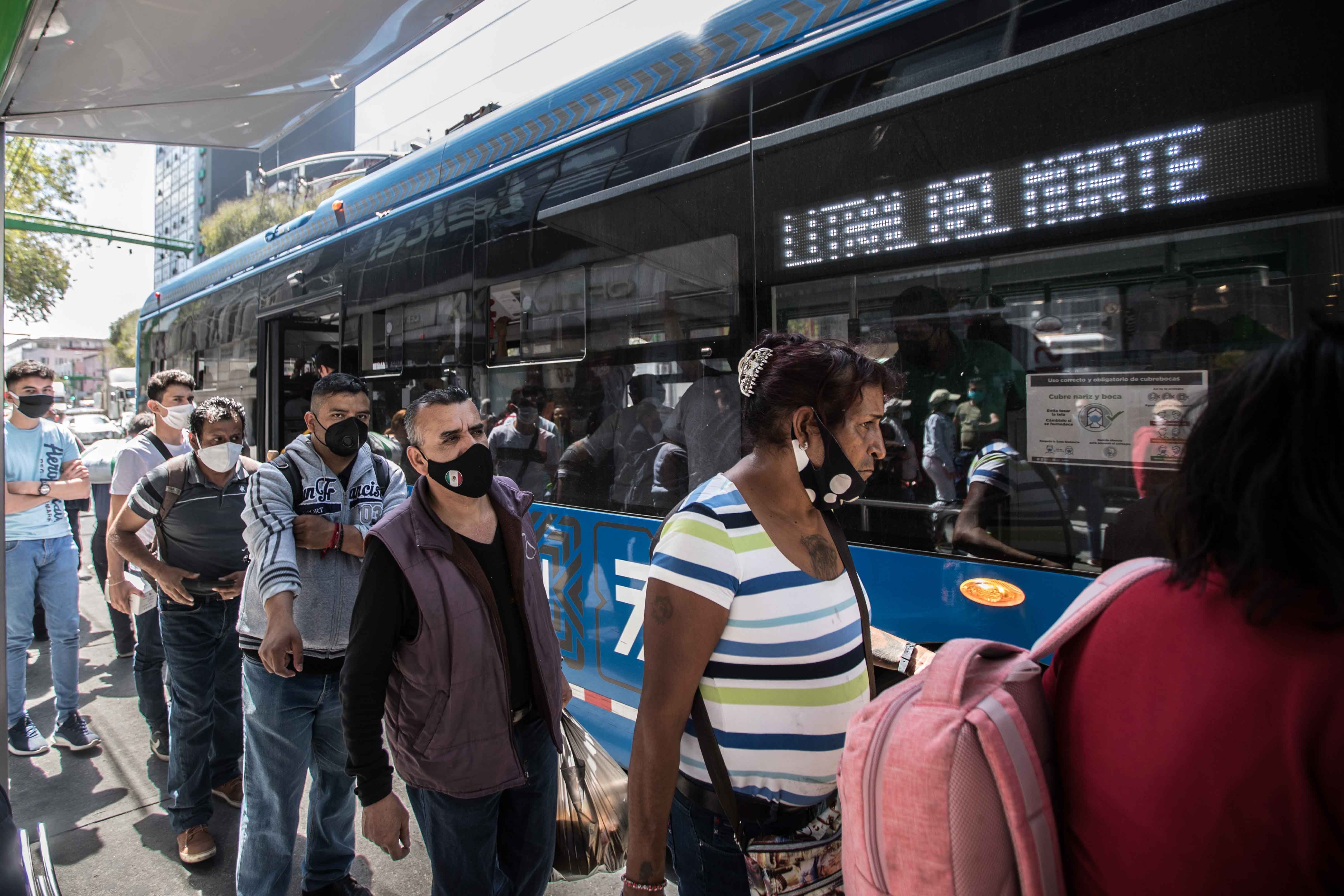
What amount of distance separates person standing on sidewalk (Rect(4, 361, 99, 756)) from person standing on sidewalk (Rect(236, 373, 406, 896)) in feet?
8.63

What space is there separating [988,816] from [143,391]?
13413 mm

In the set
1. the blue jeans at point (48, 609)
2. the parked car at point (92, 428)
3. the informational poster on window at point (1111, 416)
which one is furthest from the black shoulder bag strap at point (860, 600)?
the parked car at point (92, 428)

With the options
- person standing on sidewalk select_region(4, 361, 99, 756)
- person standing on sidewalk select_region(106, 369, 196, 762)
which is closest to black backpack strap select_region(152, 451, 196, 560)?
person standing on sidewalk select_region(106, 369, 196, 762)

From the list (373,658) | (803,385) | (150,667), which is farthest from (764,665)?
(150,667)

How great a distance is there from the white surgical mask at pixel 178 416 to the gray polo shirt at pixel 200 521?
67 cm

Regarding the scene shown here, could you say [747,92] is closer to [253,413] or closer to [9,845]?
[9,845]

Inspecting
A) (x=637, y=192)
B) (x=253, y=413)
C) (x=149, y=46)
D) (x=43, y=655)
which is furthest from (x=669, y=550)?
(x=43, y=655)

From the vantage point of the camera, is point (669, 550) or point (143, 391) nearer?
point (669, 550)

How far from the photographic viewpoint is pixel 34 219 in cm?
1557

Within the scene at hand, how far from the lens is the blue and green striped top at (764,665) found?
4.95 feet

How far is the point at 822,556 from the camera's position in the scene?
1.65m

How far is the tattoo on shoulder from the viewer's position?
162 centimetres

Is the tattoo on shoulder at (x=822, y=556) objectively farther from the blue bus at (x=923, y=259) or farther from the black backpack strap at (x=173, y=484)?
the black backpack strap at (x=173, y=484)

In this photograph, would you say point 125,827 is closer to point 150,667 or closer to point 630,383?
point 150,667
